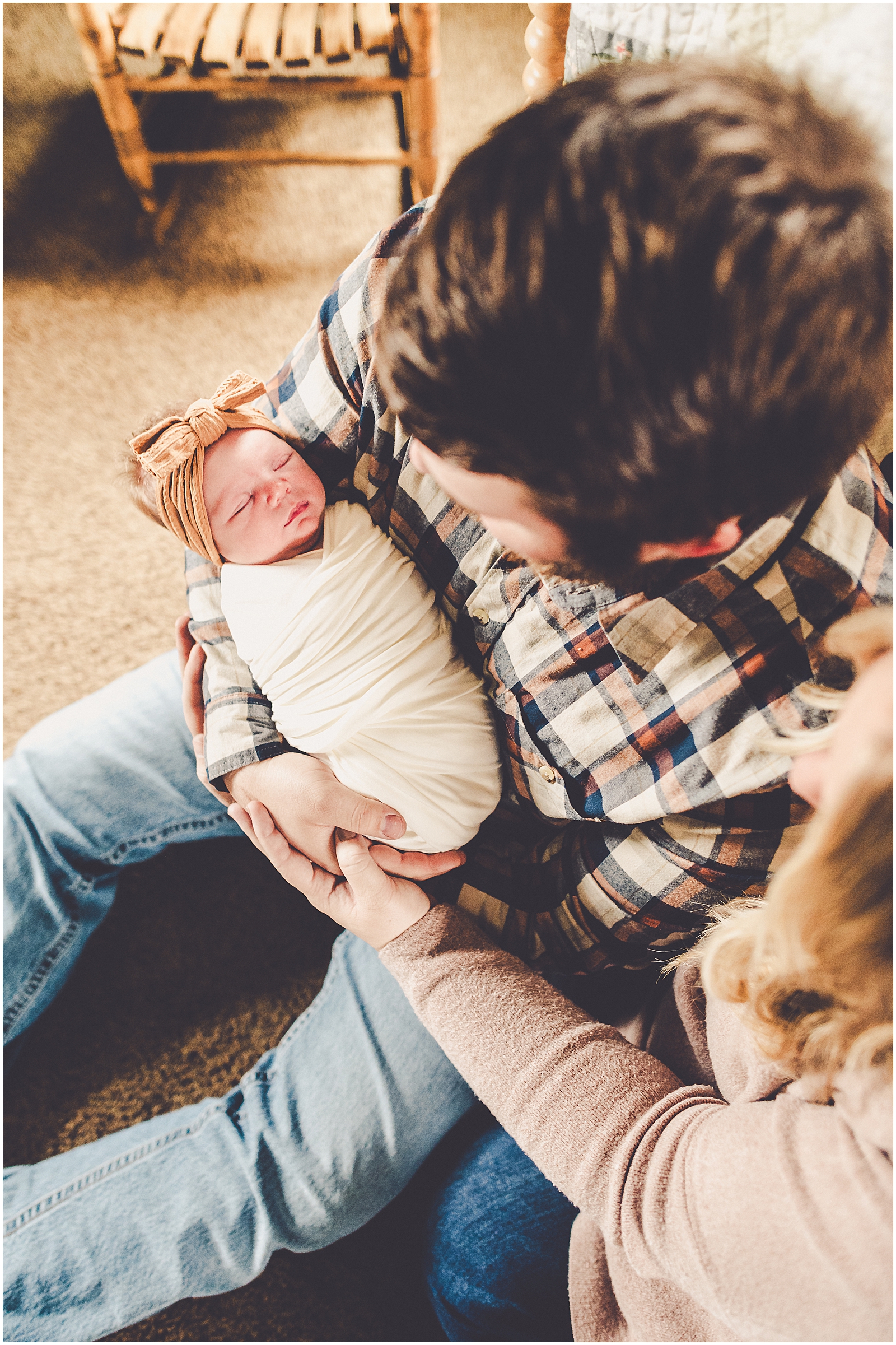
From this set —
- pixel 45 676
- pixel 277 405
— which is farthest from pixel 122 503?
pixel 277 405

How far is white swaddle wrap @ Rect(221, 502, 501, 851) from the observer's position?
2.36 ft

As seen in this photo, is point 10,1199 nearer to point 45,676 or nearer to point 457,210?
point 45,676

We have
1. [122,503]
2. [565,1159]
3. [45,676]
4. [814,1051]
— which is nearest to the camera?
[814,1051]

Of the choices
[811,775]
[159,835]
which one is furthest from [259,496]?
[811,775]

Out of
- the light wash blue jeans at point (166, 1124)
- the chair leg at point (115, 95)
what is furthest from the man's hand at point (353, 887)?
the chair leg at point (115, 95)

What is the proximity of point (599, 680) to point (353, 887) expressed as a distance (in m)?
0.30

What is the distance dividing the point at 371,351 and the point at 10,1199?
0.88 meters

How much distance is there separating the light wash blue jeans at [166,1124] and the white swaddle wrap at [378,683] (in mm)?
208

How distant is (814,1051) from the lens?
1.51ft

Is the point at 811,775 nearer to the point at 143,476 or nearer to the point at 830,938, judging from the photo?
the point at 830,938

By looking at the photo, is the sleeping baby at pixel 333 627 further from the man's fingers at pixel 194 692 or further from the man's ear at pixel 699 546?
the man's ear at pixel 699 546

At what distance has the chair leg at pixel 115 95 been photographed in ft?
4.45

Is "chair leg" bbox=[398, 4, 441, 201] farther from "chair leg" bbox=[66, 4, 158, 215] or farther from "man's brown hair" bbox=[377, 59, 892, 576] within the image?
"man's brown hair" bbox=[377, 59, 892, 576]

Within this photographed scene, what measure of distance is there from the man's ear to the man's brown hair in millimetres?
34
